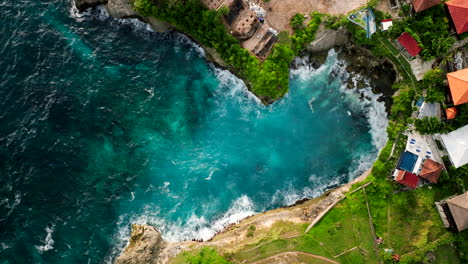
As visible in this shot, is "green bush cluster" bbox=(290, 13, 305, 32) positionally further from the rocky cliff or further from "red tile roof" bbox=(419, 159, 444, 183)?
"red tile roof" bbox=(419, 159, 444, 183)

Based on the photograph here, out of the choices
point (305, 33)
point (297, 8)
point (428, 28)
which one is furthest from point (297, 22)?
point (428, 28)

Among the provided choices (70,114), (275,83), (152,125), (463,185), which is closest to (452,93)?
(463,185)

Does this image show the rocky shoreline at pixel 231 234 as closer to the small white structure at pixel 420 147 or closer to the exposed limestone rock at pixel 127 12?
the small white structure at pixel 420 147

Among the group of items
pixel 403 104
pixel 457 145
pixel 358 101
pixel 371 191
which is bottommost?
pixel 371 191

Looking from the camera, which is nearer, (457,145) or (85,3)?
(457,145)

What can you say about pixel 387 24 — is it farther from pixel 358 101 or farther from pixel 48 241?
pixel 48 241

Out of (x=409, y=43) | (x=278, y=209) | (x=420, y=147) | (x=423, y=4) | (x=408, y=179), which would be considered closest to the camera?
(x=423, y=4)

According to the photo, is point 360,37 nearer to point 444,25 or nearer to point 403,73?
point 403,73
